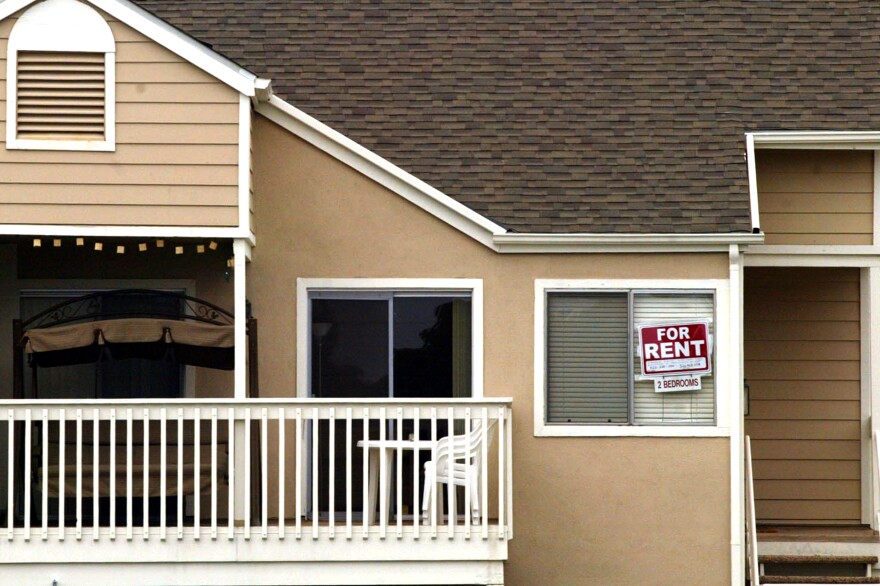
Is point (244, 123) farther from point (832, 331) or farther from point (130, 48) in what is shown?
point (832, 331)

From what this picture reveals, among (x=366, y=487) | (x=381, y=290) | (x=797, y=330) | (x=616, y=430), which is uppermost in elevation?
(x=381, y=290)

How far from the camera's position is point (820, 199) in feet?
40.9

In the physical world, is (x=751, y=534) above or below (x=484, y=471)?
below

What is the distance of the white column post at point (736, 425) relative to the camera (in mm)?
11258

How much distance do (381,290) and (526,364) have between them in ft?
4.68

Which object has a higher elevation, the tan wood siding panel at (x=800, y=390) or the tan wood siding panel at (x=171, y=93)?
the tan wood siding panel at (x=171, y=93)

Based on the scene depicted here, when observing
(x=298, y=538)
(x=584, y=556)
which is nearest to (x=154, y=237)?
(x=298, y=538)

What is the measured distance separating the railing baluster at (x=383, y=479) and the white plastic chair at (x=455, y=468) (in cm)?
32

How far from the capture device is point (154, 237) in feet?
34.9

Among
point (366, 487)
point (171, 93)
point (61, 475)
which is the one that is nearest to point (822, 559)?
point (366, 487)

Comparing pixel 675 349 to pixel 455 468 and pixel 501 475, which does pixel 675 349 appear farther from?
pixel 455 468

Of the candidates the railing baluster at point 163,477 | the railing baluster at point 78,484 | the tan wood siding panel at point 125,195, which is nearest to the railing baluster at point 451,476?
the railing baluster at point 163,477

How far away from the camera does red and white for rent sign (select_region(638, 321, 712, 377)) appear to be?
37.4 ft

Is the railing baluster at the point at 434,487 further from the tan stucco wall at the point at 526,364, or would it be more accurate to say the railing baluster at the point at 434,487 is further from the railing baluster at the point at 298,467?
the tan stucco wall at the point at 526,364
